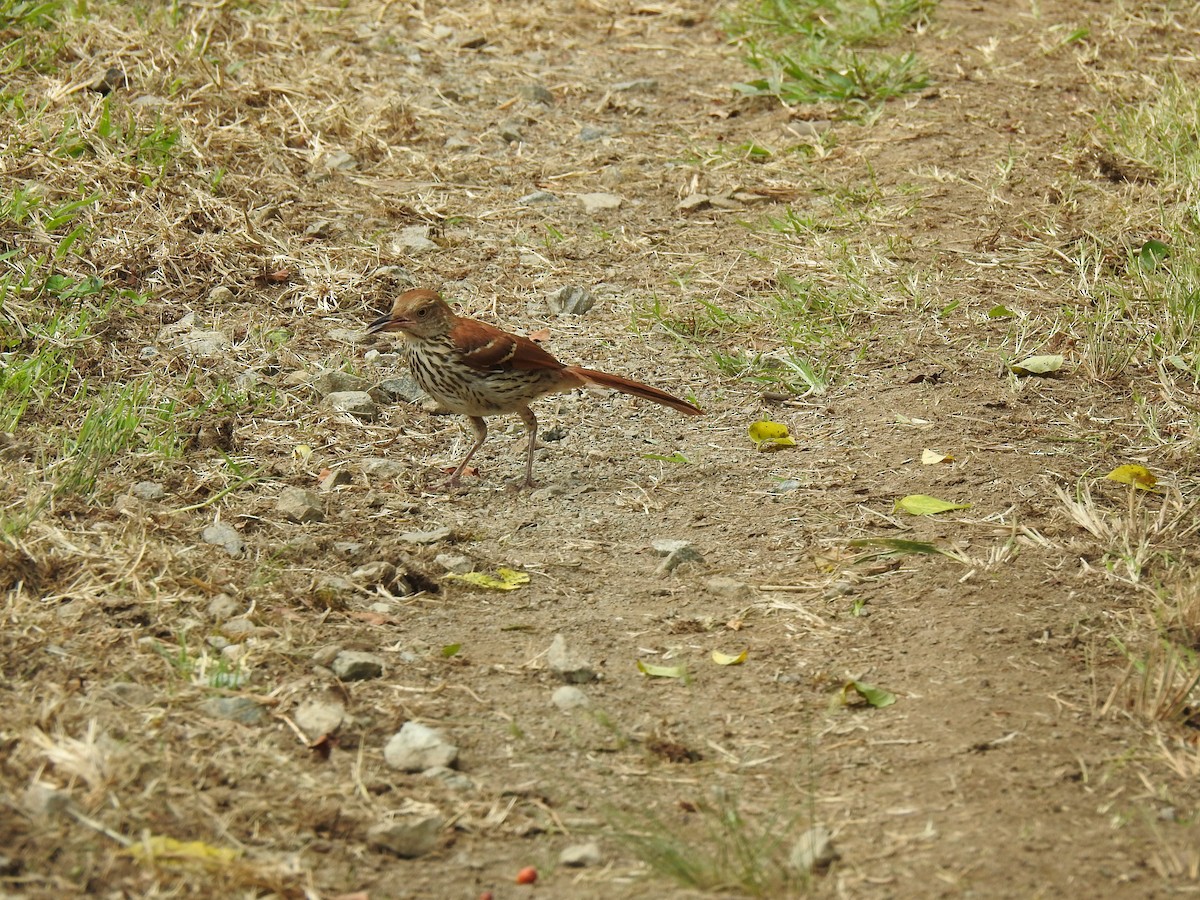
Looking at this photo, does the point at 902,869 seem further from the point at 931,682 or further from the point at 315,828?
the point at 315,828

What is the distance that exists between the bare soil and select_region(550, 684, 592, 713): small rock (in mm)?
37

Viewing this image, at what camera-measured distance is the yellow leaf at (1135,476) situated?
502cm

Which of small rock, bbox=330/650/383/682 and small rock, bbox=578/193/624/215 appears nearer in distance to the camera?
small rock, bbox=330/650/383/682

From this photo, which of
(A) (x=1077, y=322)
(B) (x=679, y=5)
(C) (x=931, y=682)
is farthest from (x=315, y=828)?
Result: (B) (x=679, y=5)

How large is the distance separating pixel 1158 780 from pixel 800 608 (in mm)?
1244

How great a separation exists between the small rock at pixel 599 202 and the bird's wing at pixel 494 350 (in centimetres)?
204

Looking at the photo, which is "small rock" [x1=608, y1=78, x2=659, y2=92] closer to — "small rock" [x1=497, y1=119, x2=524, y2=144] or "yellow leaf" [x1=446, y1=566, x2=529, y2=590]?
"small rock" [x1=497, y1=119, x2=524, y2=144]

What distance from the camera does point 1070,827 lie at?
338cm

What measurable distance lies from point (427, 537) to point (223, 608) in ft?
2.95

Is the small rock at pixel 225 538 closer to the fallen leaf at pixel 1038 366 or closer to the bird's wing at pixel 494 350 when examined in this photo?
the bird's wing at pixel 494 350

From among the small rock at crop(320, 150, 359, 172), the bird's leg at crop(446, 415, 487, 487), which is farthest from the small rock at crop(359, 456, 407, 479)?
the small rock at crop(320, 150, 359, 172)

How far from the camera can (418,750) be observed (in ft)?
12.1

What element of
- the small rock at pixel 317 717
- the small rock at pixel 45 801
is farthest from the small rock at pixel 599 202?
the small rock at pixel 45 801

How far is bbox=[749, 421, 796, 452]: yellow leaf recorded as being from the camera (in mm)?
5629
